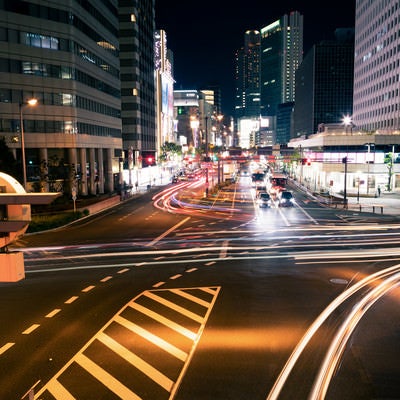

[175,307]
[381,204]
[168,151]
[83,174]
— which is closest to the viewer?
[175,307]

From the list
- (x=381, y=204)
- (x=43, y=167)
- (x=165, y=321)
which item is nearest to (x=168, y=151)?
(x=43, y=167)

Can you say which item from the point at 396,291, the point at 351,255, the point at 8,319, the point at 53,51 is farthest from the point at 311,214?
the point at 53,51

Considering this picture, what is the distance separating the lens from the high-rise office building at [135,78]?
9775 cm

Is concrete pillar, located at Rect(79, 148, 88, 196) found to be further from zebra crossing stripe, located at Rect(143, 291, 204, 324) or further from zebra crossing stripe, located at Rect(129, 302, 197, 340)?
zebra crossing stripe, located at Rect(129, 302, 197, 340)

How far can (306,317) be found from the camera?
Answer: 15.6 m

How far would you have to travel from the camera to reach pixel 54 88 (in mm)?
59250

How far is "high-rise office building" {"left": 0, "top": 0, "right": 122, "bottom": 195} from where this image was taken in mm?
55156

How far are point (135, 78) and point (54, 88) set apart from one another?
42201mm

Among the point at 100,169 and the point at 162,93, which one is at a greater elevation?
the point at 162,93

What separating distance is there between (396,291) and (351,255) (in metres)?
7.33

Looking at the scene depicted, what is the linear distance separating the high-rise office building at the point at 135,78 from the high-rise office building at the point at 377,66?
53407mm

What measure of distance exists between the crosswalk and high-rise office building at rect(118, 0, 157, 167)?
2978 inches

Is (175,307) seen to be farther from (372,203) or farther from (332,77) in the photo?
(332,77)

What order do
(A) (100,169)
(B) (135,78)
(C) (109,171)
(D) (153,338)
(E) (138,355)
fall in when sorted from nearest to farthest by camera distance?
(E) (138,355) < (D) (153,338) < (A) (100,169) < (C) (109,171) < (B) (135,78)
